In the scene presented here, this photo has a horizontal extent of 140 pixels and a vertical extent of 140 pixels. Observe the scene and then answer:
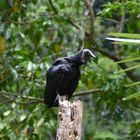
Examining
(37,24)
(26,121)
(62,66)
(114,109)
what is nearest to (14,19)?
(37,24)

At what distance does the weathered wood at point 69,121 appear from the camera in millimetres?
1928

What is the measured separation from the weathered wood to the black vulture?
18.8 inches

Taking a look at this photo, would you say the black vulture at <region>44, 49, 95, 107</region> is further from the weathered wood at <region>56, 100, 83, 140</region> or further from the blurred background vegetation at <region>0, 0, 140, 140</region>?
the blurred background vegetation at <region>0, 0, 140, 140</region>

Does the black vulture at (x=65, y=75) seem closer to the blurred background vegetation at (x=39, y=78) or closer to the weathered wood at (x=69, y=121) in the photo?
the weathered wood at (x=69, y=121)

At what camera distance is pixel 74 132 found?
76.9 inches

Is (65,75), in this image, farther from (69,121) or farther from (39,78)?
(39,78)

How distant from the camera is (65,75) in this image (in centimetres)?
246

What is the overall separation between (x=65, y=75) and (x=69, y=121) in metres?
0.56

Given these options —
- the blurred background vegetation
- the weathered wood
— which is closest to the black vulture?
the weathered wood

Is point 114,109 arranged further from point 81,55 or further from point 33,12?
point 33,12

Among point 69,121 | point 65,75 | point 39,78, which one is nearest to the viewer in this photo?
point 69,121

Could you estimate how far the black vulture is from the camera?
7.97ft

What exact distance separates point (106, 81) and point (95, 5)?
1219 mm

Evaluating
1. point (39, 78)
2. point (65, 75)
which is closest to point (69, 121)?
point (65, 75)
